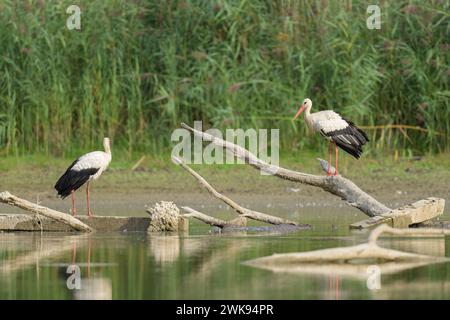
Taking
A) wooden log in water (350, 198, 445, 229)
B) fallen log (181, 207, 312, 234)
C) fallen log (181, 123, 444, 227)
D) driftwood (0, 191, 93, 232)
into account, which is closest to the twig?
fallen log (181, 207, 312, 234)

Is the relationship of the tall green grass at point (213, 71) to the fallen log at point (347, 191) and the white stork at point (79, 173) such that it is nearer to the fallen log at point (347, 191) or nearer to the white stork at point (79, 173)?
the white stork at point (79, 173)

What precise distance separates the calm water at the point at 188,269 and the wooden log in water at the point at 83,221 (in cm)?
16

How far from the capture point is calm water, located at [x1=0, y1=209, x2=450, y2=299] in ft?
26.8

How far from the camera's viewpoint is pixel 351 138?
12.6 metres

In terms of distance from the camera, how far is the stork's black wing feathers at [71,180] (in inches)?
A: 500

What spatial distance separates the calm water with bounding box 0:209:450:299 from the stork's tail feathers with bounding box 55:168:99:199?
3.18 feet

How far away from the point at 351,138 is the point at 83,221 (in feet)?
8.91

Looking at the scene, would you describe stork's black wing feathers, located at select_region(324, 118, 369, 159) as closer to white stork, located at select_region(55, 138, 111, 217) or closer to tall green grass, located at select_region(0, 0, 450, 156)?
white stork, located at select_region(55, 138, 111, 217)

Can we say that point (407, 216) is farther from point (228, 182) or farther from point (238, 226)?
point (228, 182)

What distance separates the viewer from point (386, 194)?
1545 centimetres

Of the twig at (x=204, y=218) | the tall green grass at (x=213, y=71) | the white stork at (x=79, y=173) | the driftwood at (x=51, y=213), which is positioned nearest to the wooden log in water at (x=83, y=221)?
the driftwood at (x=51, y=213)

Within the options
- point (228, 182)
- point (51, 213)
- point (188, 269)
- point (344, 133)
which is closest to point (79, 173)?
point (51, 213)

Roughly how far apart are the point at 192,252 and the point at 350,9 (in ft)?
24.7

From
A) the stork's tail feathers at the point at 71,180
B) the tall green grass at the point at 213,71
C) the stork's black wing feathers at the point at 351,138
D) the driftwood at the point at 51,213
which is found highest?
the tall green grass at the point at 213,71
